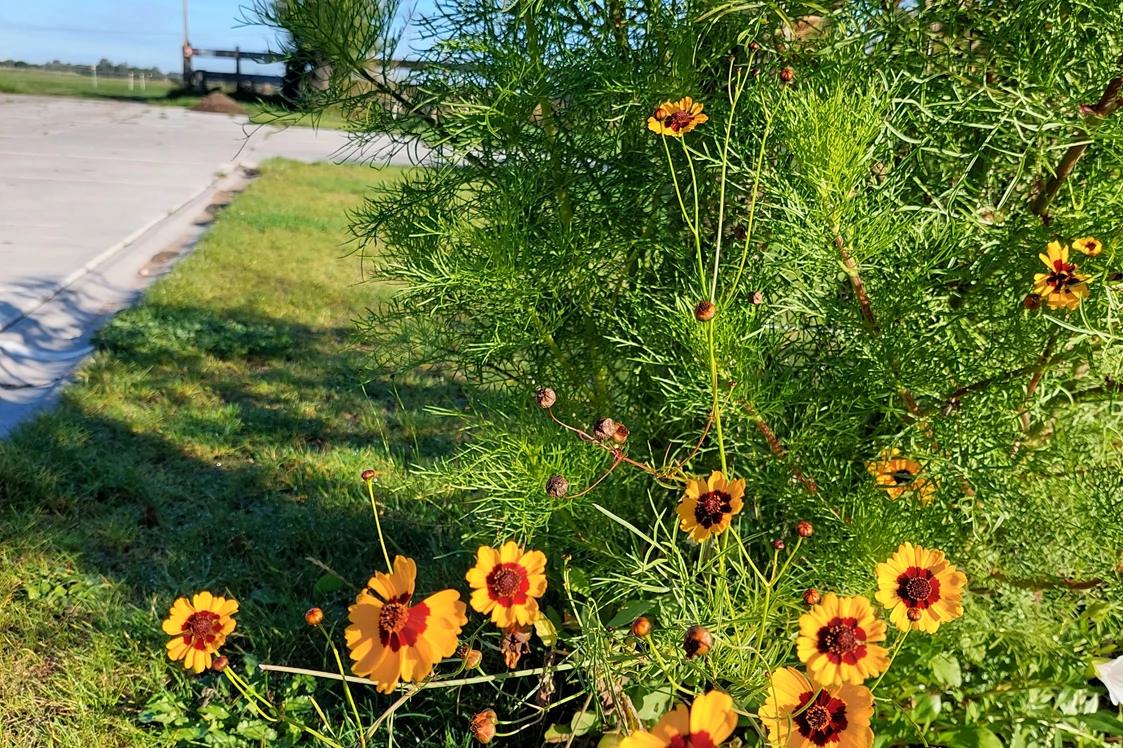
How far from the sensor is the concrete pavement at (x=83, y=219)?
3725mm

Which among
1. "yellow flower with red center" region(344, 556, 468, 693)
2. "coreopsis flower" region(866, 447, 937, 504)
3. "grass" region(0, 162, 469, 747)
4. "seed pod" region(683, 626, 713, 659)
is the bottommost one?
"grass" region(0, 162, 469, 747)

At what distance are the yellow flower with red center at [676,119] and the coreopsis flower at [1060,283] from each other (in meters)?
0.46

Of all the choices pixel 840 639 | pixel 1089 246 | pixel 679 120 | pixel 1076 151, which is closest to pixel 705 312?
pixel 679 120

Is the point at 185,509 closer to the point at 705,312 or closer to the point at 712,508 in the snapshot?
the point at 712,508

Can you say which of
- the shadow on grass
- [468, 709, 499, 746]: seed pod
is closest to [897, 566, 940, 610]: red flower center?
[468, 709, 499, 746]: seed pod

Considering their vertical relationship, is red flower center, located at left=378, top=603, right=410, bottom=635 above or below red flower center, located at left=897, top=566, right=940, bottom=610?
below

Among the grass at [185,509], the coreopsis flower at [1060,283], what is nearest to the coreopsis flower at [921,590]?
the coreopsis flower at [1060,283]

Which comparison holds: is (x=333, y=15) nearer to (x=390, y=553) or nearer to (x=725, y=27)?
(x=725, y=27)

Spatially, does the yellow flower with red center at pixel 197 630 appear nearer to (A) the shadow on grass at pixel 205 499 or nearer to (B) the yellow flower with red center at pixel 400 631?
(B) the yellow flower with red center at pixel 400 631

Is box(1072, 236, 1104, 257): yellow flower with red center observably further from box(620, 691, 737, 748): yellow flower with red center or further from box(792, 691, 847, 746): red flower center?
box(620, 691, 737, 748): yellow flower with red center

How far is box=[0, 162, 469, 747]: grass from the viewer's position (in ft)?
5.98

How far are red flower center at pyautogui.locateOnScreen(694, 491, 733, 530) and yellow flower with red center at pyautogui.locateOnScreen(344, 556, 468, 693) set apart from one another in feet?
1.04

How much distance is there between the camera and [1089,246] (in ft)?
3.82

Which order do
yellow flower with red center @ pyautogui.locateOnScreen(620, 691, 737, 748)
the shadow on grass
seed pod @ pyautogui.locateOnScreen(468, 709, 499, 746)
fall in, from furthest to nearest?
the shadow on grass < seed pod @ pyautogui.locateOnScreen(468, 709, 499, 746) < yellow flower with red center @ pyautogui.locateOnScreen(620, 691, 737, 748)
